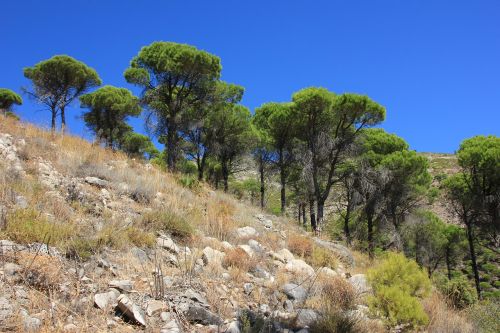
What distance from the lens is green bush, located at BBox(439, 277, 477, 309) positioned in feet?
25.1

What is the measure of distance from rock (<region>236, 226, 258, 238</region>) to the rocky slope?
30 millimetres

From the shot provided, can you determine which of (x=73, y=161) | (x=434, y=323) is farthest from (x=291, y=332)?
(x=73, y=161)

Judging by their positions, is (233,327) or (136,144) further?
(136,144)

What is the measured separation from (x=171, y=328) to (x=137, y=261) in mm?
1356

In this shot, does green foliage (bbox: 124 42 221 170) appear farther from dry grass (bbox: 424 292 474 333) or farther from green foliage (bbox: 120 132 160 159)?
green foliage (bbox: 120 132 160 159)

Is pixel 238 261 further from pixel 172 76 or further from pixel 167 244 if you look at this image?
pixel 172 76

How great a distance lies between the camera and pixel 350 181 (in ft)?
63.5

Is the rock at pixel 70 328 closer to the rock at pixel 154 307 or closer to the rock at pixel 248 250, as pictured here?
the rock at pixel 154 307

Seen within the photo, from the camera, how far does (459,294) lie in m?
7.73

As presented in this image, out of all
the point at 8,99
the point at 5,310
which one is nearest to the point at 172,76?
the point at 5,310

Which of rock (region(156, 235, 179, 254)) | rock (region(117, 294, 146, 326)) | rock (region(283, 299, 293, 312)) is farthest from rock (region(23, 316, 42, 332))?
rock (region(283, 299, 293, 312))

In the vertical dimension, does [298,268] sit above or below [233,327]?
above

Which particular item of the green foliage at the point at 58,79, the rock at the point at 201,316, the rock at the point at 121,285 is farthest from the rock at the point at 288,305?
the green foliage at the point at 58,79

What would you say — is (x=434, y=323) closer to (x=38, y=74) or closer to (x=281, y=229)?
(x=281, y=229)
